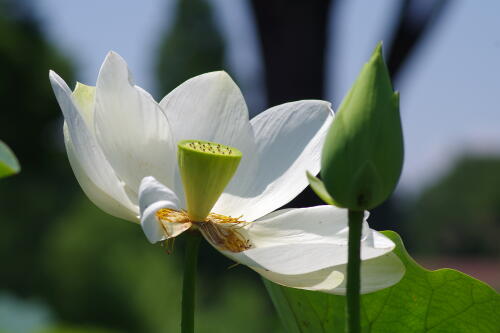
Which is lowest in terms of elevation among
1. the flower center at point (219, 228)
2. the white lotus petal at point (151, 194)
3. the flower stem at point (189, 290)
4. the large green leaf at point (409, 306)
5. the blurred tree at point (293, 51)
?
the blurred tree at point (293, 51)

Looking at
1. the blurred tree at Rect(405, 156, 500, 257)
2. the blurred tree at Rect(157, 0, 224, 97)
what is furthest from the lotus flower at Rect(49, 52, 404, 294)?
the blurred tree at Rect(405, 156, 500, 257)

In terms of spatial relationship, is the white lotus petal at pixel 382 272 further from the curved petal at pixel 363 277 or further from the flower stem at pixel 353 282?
the flower stem at pixel 353 282

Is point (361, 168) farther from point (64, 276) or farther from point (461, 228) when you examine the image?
point (461, 228)

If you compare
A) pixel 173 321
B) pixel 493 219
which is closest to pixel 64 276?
pixel 173 321

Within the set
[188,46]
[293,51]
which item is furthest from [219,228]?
[188,46]

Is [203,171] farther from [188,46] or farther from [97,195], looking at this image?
[188,46]

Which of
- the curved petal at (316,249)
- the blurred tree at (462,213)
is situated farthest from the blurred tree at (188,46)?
the curved petal at (316,249)
